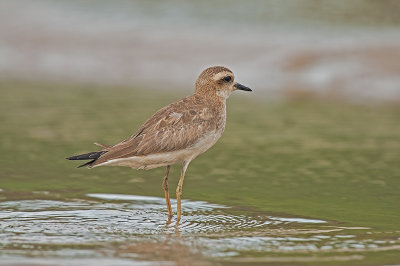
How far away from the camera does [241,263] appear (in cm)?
712

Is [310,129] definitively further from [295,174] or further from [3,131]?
[3,131]

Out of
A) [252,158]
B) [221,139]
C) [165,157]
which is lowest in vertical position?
[165,157]

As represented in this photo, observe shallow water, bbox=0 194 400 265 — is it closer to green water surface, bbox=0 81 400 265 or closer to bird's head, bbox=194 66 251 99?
green water surface, bbox=0 81 400 265

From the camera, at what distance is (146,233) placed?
320 inches

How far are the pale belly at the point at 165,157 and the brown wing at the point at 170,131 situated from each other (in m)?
0.04

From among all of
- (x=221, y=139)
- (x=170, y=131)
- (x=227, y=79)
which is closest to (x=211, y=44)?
(x=221, y=139)

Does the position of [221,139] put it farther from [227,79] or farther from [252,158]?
[227,79]

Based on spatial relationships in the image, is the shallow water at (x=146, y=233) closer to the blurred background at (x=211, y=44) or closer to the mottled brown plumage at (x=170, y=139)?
the mottled brown plumage at (x=170, y=139)

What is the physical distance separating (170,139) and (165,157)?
7.2 inches

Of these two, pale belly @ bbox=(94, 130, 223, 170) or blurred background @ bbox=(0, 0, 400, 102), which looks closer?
pale belly @ bbox=(94, 130, 223, 170)

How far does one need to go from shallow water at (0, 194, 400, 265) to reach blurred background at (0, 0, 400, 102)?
888 cm

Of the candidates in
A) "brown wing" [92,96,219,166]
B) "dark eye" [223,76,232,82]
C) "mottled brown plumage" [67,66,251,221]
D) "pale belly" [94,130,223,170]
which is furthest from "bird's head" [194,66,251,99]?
"pale belly" [94,130,223,170]

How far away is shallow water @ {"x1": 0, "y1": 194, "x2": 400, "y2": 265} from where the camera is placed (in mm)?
7312

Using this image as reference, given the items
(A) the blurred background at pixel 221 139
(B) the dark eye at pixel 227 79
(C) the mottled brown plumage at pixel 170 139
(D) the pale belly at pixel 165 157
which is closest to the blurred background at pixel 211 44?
(A) the blurred background at pixel 221 139
